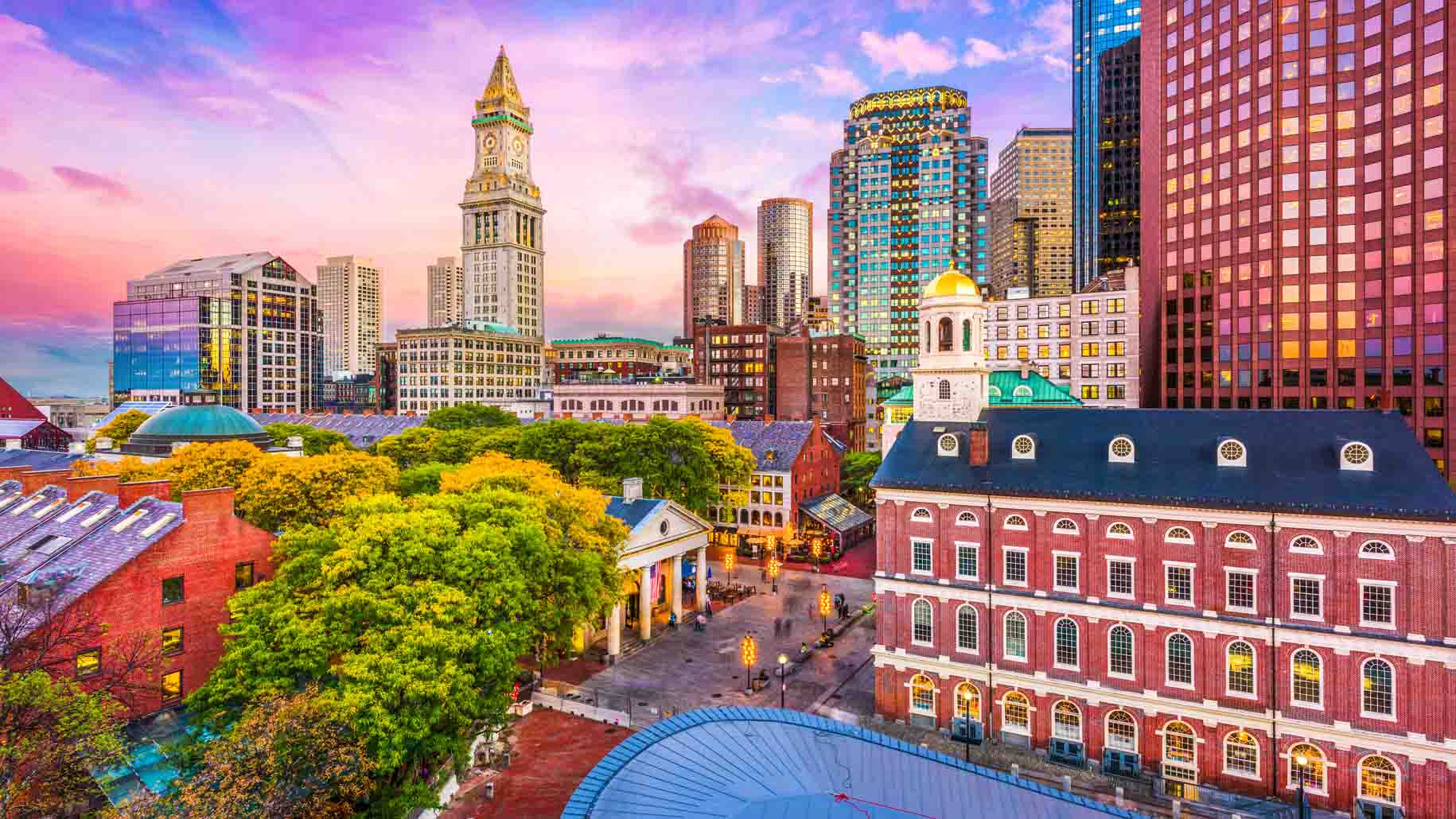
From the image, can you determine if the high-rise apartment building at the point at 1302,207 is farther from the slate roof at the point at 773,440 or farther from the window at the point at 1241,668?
the window at the point at 1241,668

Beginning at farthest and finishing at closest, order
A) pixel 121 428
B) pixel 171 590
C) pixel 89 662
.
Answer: pixel 121 428
pixel 171 590
pixel 89 662

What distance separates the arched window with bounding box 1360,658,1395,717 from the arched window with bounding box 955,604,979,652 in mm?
16135

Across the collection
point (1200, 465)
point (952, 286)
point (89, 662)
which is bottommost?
point (89, 662)

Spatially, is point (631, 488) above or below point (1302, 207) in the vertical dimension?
below

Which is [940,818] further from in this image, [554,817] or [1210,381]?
[1210,381]

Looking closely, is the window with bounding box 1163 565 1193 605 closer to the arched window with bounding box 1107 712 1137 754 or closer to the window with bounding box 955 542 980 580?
the arched window with bounding box 1107 712 1137 754

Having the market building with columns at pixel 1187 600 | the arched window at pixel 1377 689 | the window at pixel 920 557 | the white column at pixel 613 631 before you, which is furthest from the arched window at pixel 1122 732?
the white column at pixel 613 631

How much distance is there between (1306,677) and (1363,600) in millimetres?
4231

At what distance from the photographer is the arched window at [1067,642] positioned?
37281 millimetres

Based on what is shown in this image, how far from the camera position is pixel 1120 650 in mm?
36219

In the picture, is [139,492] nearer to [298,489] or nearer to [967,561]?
[298,489]

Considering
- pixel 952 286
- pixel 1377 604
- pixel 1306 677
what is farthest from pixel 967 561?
pixel 952 286

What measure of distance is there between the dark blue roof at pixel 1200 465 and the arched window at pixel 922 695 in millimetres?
10809

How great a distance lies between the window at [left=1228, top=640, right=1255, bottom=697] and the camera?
33.6m
